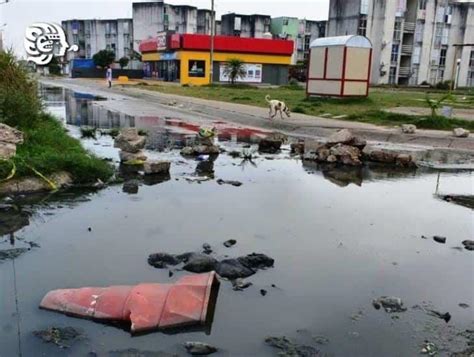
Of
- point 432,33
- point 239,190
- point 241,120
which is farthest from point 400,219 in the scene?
point 432,33

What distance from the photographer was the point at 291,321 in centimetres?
448

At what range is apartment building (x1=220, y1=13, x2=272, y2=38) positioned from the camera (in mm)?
75062

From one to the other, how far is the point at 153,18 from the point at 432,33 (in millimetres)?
38363

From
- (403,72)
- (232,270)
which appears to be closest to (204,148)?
(232,270)

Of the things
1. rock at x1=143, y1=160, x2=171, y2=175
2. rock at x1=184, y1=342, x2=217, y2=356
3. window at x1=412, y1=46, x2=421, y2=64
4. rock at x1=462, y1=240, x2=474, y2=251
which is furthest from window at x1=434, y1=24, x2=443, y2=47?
rock at x1=184, y1=342, x2=217, y2=356

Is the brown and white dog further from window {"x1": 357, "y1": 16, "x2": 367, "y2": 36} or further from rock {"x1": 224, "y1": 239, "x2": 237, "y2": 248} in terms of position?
window {"x1": 357, "y1": 16, "x2": 367, "y2": 36}

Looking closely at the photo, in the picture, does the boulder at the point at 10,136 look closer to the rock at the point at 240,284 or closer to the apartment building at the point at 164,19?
the rock at the point at 240,284

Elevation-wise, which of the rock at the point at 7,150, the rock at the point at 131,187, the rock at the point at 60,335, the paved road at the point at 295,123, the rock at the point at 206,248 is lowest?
the paved road at the point at 295,123

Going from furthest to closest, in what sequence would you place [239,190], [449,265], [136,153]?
1. [136,153]
2. [239,190]
3. [449,265]

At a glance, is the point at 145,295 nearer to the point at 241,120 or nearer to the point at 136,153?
the point at 136,153

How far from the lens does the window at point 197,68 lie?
170 feet

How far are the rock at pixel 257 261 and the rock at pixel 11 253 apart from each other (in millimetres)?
2454

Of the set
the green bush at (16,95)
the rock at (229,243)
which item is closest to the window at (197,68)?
the green bush at (16,95)

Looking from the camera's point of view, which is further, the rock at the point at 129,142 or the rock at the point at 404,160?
the rock at the point at 404,160
